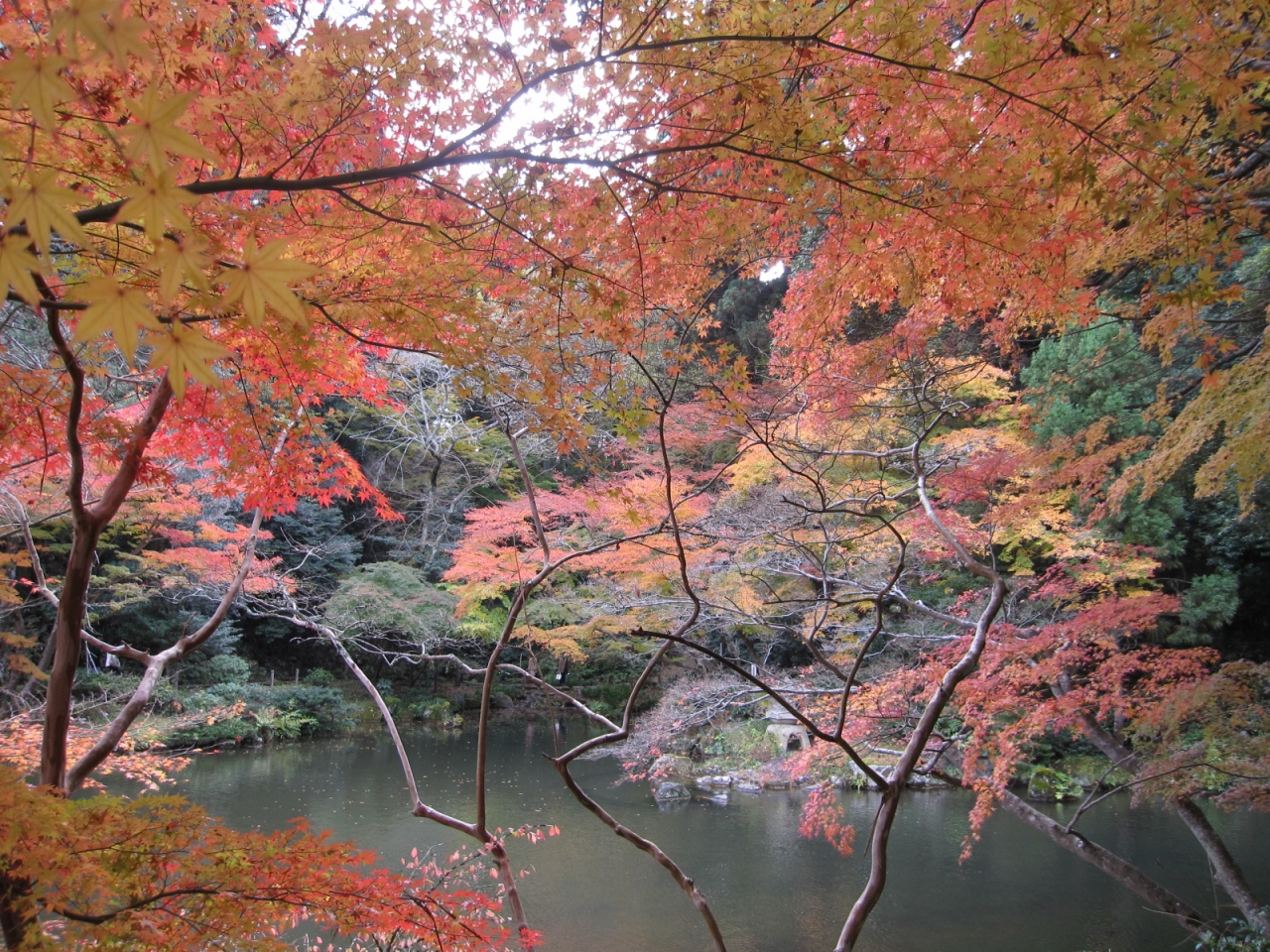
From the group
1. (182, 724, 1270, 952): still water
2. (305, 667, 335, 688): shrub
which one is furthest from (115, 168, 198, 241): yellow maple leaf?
(305, 667, 335, 688): shrub

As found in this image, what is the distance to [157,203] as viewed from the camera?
2.12 feet

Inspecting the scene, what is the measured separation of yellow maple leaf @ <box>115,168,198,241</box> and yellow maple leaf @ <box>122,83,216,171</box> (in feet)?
0.05

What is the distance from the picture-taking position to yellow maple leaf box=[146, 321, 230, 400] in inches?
25.9

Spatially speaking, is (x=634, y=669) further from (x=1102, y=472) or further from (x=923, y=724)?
(x=923, y=724)

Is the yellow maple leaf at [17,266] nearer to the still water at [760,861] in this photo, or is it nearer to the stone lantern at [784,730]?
the still water at [760,861]

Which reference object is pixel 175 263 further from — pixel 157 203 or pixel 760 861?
pixel 760 861

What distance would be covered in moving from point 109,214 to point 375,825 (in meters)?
7.94

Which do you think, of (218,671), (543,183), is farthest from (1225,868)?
(218,671)

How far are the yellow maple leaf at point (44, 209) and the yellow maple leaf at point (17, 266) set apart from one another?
0.04 feet

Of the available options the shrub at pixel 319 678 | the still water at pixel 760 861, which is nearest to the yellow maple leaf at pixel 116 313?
the still water at pixel 760 861

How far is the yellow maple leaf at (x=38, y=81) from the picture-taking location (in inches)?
23.1

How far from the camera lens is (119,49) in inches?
22.8

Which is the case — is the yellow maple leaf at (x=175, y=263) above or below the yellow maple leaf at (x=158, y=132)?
below

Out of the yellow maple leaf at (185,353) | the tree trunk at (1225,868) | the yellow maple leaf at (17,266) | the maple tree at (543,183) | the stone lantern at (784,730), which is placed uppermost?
the maple tree at (543,183)
